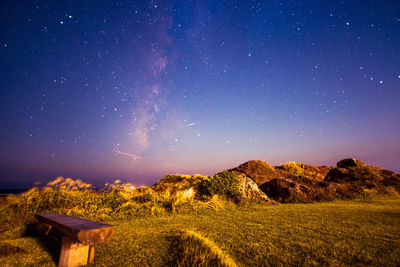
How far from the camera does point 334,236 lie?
162 inches

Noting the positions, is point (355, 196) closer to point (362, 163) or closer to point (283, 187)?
point (283, 187)

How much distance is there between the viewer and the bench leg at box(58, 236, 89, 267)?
3.06m

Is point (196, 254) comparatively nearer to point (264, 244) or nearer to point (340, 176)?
point (264, 244)

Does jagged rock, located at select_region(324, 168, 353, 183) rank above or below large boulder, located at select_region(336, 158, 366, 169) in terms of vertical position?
below

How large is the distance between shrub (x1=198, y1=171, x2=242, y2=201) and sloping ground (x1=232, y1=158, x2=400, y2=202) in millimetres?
3113

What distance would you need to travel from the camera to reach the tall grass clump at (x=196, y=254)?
275 cm

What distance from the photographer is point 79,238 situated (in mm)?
2531

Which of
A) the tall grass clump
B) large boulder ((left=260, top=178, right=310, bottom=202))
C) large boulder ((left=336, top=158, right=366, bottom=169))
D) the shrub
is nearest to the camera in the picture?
the tall grass clump

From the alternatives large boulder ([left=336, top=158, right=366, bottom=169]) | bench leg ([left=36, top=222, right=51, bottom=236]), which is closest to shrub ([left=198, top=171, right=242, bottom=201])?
bench leg ([left=36, top=222, right=51, bottom=236])

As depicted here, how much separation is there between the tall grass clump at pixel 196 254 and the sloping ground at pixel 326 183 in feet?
29.1

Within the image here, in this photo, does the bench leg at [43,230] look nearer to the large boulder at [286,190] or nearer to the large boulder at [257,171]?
the large boulder at [286,190]

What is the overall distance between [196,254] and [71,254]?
209 cm

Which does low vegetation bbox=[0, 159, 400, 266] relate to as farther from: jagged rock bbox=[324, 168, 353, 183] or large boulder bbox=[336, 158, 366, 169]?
large boulder bbox=[336, 158, 366, 169]

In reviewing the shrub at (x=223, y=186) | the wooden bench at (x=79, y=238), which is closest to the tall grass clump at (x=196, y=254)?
the wooden bench at (x=79, y=238)
